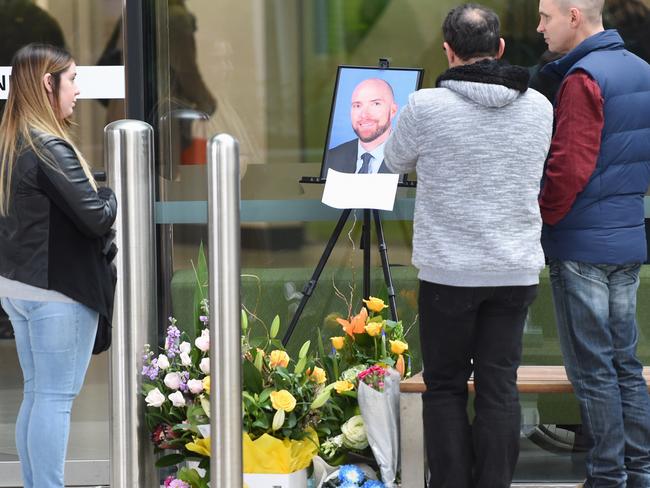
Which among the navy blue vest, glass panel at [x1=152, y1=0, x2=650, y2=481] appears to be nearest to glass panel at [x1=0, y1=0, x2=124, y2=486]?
glass panel at [x1=152, y1=0, x2=650, y2=481]

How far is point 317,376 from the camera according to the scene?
466 centimetres

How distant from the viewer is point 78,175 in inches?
156

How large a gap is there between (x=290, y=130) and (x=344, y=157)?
36 centimetres

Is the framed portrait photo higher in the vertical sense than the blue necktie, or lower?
higher

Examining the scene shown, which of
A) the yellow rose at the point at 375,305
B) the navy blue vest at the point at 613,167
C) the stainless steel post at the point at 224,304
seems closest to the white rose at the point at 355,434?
the yellow rose at the point at 375,305

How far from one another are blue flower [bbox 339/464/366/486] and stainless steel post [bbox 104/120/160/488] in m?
0.68

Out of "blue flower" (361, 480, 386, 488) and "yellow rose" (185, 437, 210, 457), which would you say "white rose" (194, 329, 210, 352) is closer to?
"yellow rose" (185, 437, 210, 457)

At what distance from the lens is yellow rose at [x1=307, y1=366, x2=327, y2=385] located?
15.3 feet

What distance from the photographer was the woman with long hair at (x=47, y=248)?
3.97m

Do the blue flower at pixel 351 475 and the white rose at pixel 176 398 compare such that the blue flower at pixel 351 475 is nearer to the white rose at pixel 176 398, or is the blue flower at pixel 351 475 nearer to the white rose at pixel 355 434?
the white rose at pixel 355 434

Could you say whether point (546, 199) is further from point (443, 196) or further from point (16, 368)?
point (16, 368)

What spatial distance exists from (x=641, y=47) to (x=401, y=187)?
1.25 m

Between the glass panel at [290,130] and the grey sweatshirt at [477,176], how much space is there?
1.64 m

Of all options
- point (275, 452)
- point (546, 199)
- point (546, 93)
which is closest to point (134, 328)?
point (275, 452)
